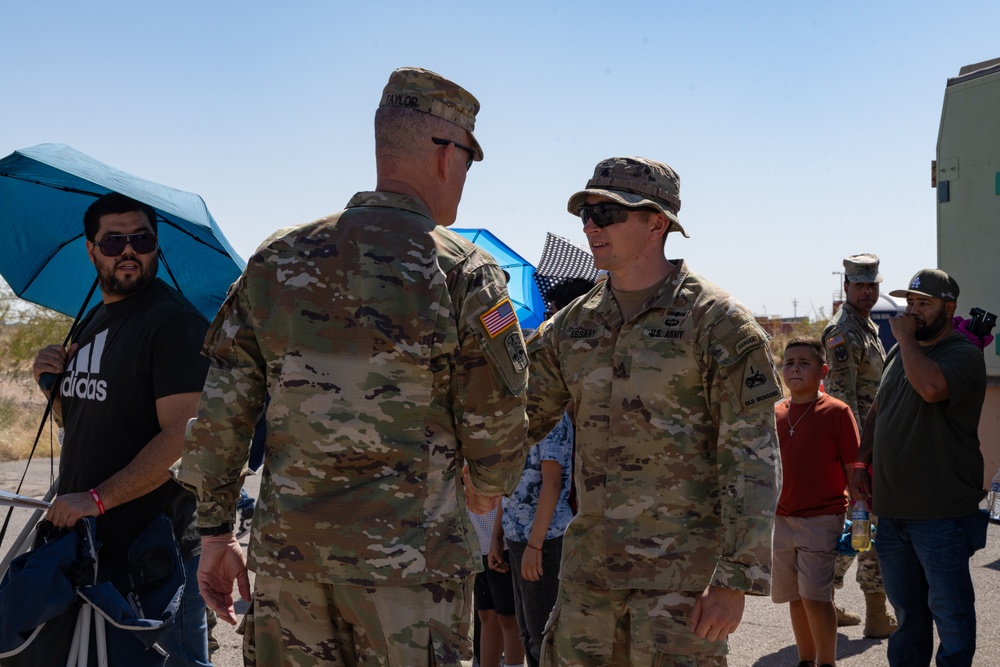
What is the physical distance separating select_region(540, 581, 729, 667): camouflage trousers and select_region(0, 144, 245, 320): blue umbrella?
198cm

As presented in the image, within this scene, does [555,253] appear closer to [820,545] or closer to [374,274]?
[820,545]

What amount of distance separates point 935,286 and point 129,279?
13.2ft

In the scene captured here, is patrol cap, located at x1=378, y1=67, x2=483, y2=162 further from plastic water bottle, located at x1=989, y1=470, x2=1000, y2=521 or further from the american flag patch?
plastic water bottle, located at x1=989, y1=470, x2=1000, y2=521

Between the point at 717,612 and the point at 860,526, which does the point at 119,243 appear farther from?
the point at 860,526

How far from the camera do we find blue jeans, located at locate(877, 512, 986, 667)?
4.85 metres

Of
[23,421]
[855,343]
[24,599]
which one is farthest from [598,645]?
[23,421]

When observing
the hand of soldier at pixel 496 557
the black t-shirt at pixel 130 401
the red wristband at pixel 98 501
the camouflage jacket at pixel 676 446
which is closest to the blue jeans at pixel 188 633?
the black t-shirt at pixel 130 401

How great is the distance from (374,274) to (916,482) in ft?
11.6

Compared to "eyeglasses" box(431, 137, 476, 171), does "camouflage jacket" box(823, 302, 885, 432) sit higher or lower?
lower

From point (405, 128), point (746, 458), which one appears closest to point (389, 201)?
point (405, 128)

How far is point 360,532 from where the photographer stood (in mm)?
2582

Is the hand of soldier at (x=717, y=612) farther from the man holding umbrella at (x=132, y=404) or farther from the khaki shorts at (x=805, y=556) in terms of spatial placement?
the khaki shorts at (x=805, y=556)

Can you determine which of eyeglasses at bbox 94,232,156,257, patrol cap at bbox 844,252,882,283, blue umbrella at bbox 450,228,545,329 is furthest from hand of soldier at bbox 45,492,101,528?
patrol cap at bbox 844,252,882,283

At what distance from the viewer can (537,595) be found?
4719 millimetres
